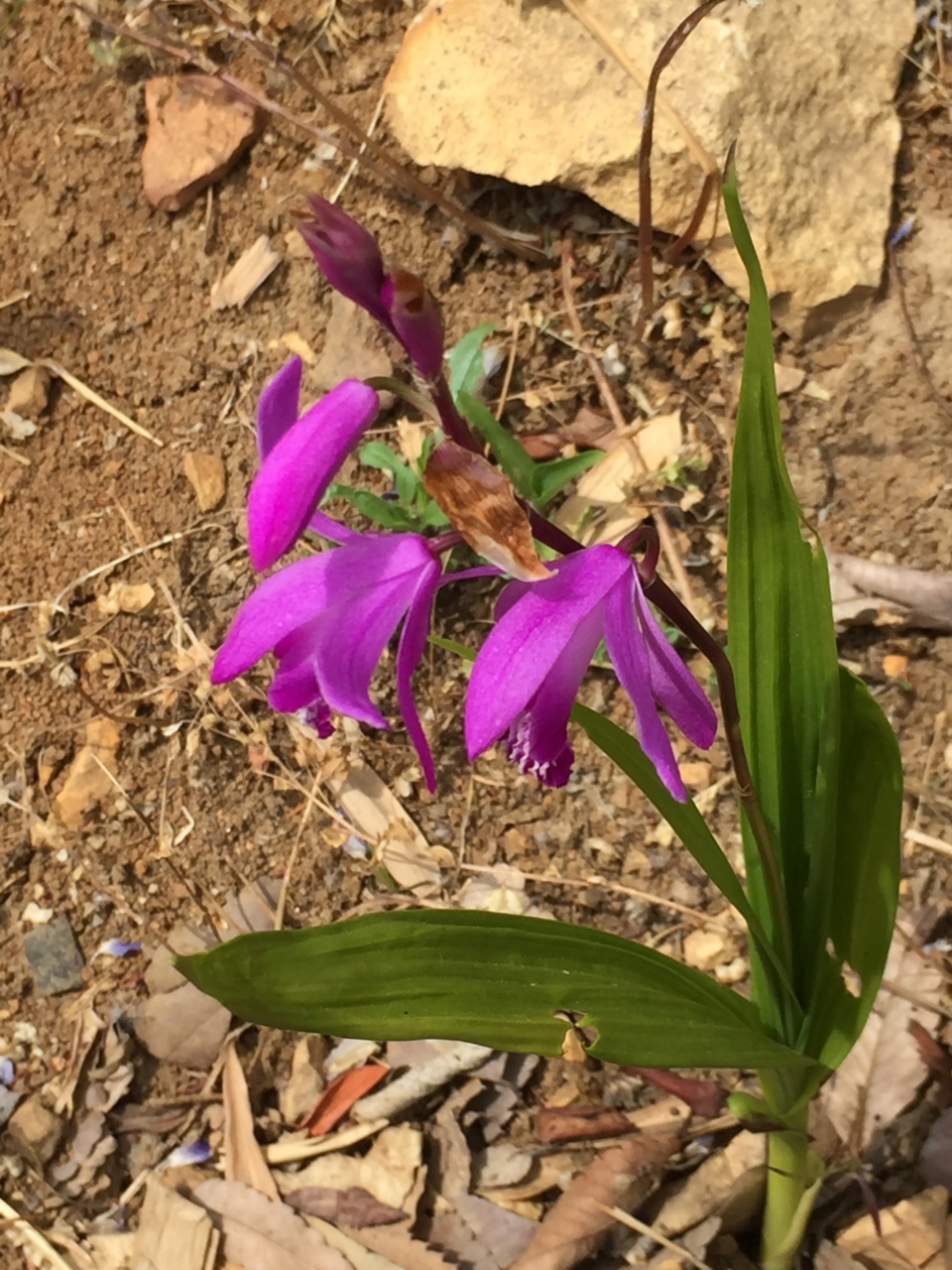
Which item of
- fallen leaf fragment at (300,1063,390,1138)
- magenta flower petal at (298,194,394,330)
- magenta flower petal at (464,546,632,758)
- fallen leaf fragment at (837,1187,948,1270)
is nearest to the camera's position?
magenta flower petal at (298,194,394,330)

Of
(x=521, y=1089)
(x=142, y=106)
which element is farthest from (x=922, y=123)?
(x=521, y=1089)

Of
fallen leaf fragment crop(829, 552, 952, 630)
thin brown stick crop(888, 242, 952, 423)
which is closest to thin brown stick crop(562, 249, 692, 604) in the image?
fallen leaf fragment crop(829, 552, 952, 630)

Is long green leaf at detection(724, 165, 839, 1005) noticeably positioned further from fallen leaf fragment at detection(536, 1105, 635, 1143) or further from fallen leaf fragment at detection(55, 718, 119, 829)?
fallen leaf fragment at detection(55, 718, 119, 829)

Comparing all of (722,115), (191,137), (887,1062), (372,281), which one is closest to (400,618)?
(372,281)

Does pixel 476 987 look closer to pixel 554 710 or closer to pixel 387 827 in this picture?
pixel 554 710

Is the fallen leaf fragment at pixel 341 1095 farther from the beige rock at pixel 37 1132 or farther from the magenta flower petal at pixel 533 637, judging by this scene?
the magenta flower petal at pixel 533 637

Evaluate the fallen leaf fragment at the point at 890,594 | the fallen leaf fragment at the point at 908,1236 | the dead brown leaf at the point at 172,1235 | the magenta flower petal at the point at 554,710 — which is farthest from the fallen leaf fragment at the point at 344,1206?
the fallen leaf fragment at the point at 890,594
